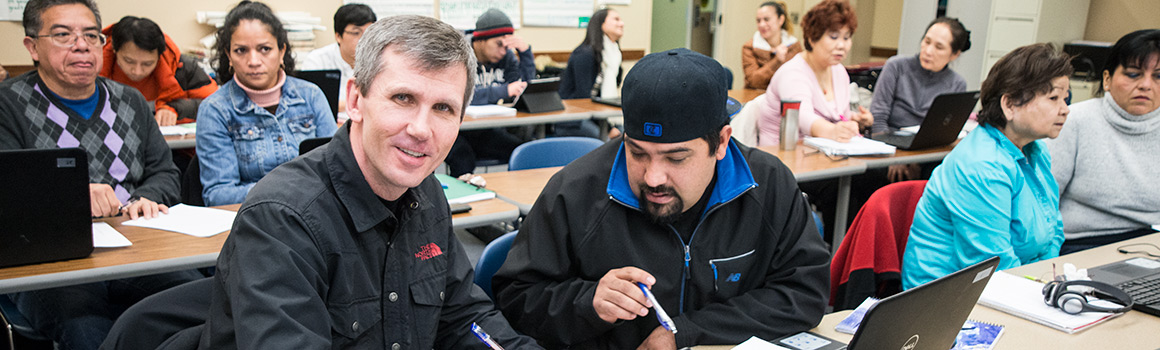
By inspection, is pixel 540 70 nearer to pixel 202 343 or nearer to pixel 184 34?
pixel 184 34

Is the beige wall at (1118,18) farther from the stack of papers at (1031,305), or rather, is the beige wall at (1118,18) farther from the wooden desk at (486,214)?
the wooden desk at (486,214)

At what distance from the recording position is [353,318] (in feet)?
3.92

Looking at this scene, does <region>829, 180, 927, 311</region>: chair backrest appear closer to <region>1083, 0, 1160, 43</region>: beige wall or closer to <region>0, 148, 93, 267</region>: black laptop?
<region>0, 148, 93, 267</region>: black laptop

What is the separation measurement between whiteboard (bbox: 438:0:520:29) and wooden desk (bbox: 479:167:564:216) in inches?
152

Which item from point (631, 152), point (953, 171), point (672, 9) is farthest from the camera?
point (672, 9)

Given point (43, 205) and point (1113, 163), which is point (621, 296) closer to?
point (43, 205)

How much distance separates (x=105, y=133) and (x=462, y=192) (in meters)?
1.10

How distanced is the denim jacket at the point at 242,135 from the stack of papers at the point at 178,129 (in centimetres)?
94

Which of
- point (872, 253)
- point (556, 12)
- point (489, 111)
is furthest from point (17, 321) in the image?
point (556, 12)

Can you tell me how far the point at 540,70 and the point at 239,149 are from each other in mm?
4456

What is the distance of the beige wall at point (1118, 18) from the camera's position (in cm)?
633

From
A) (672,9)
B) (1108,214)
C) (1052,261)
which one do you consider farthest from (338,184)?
(672,9)

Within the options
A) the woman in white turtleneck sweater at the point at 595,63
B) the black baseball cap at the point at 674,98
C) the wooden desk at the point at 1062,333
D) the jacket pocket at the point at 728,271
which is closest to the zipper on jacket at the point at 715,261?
the jacket pocket at the point at 728,271

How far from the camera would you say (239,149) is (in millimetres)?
2551
